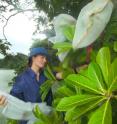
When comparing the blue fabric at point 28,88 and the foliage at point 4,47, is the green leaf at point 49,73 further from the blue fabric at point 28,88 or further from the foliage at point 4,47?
the foliage at point 4,47

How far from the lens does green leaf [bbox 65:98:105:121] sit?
1.14 metres

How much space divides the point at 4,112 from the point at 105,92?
3.24 ft

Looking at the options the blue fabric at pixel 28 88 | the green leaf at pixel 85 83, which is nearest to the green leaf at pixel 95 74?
the green leaf at pixel 85 83

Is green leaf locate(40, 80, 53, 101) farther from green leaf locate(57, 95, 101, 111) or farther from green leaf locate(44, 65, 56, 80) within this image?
green leaf locate(57, 95, 101, 111)

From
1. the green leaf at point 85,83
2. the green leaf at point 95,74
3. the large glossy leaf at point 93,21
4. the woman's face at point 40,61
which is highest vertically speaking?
the large glossy leaf at point 93,21

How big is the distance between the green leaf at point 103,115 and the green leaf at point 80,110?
0.02m

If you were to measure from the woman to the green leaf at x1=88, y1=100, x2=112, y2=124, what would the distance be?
1168 millimetres

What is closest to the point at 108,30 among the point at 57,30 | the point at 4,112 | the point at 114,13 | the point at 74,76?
the point at 114,13

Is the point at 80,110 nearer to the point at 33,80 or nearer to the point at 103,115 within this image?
the point at 103,115

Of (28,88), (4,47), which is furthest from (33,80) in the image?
(4,47)

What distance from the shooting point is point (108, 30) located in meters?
1.46

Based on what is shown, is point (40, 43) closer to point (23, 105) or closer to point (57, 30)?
point (23, 105)

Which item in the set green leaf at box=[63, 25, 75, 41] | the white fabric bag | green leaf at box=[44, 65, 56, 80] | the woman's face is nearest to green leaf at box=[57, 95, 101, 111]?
green leaf at box=[63, 25, 75, 41]

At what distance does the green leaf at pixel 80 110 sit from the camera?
1142 mm
